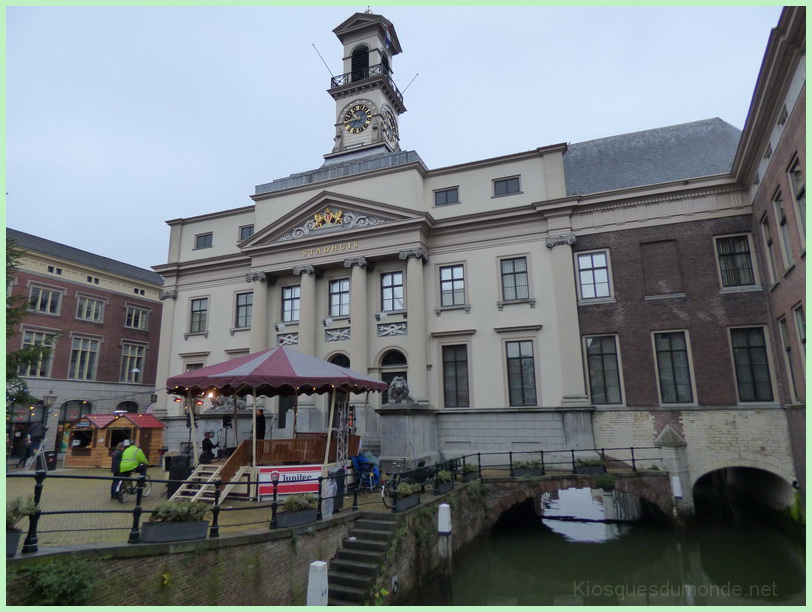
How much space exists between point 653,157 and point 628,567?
19148 mm

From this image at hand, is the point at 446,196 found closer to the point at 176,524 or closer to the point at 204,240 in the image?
the point at 204,240

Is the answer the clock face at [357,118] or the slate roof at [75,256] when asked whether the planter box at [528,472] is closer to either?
the clock face at [357,118]

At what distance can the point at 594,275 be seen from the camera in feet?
74.5

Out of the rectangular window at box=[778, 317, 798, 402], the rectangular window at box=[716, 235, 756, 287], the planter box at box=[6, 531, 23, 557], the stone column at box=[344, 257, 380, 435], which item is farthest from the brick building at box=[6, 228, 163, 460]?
the rectangular window at box=[778, 317, 798, 402]

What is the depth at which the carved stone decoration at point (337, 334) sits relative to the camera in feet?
84.2

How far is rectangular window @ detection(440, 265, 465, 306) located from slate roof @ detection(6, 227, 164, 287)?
27364 mm

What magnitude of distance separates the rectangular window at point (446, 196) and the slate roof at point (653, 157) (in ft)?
18.1

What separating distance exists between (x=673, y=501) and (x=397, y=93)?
2967cm

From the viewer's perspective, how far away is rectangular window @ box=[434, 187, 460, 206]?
84.5 feet

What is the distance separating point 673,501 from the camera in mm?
16922

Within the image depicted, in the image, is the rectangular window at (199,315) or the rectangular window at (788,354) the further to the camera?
the rectangular window at (199,315)

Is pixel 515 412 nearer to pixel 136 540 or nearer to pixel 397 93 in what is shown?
pixel 136 540

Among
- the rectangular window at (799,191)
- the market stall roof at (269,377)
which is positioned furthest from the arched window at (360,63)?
the rectangular window at (799,191)

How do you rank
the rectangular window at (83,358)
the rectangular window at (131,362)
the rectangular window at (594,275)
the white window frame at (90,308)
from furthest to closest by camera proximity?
the rectangular window at (131,362)
the white window frame at (90,308)
the rectangular window at (83,358)
the rectangular window at (594,275)
